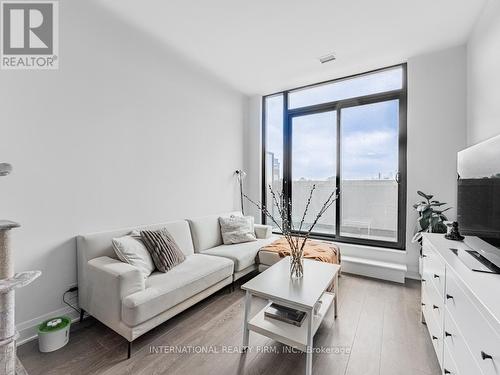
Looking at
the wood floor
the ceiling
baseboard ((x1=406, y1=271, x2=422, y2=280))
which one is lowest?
the wood floor

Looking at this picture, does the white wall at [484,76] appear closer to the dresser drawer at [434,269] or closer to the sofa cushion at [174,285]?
the dresser drawer at [434,269]

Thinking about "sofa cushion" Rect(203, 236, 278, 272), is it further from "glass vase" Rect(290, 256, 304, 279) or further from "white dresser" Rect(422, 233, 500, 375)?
"white dresser" Rect(422, 233, 500, 375)

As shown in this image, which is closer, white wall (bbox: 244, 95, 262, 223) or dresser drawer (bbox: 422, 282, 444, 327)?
dresser drawer (bbox: 422, 282, 444, 327)

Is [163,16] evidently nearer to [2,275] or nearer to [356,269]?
[2,275]

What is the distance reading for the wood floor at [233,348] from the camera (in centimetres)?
153

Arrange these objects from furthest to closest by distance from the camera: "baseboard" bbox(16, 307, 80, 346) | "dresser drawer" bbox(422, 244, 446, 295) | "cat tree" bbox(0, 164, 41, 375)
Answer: "baseboard" bbox(16, 307, 80, 346) → "dresser drawer" bbox(422, 244, 446, 295) → "cat tree" bbox(0, 164, 41, 375)

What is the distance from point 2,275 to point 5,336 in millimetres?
366

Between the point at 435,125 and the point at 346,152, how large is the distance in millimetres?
1130

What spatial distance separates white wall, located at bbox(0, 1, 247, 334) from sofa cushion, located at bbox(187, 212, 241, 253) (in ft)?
0.95

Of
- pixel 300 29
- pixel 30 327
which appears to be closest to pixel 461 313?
pixel 300 29

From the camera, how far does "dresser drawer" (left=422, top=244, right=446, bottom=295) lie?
1.45 m

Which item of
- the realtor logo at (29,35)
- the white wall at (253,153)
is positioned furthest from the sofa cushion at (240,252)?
the realtor logo at (29,35)

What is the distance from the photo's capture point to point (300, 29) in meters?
2.47

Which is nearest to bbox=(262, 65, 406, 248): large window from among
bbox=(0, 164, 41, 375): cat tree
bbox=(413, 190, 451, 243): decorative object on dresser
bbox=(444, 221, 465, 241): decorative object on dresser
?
bbox=(413, 190, 451, 243): decorative object on dresser
